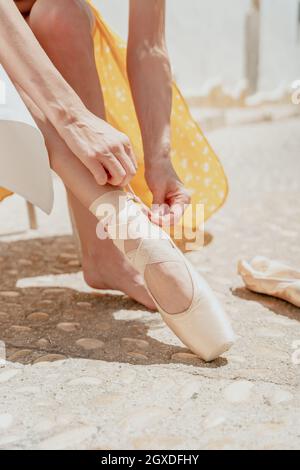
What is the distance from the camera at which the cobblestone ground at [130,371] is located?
0.98 metres

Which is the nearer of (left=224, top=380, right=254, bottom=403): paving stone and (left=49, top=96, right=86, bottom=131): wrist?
(left=224, top=380, right=254, bottom=403): paving stone

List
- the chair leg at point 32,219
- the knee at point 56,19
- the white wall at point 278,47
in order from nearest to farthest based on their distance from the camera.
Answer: the knee at point 56,19 → the chair leg at point 32,219 → the white wall at point 278,47

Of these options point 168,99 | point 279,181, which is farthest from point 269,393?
point 279,181

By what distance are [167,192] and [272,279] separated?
1.19 ft

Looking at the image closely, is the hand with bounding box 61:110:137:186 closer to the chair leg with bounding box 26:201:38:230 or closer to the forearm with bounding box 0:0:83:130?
the forearm with bounding box 0:0:83:130

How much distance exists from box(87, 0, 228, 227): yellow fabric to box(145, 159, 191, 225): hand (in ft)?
1.17

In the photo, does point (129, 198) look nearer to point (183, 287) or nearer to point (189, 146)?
point (183, 287)

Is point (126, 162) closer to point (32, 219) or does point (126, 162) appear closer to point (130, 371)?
point (130, 371)

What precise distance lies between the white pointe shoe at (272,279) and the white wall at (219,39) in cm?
1530

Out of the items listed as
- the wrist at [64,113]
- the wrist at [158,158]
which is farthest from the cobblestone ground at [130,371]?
the wrist at [64,113]

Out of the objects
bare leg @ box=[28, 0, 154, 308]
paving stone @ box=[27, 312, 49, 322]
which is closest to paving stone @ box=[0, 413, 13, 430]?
paving stone @ box=[27, 312, 49, 322]

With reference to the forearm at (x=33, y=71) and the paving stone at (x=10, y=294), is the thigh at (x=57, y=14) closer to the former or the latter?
the forearm at (x=33, y=71)

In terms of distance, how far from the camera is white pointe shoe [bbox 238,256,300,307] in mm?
1546

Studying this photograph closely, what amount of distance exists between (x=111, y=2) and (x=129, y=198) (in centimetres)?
1936
